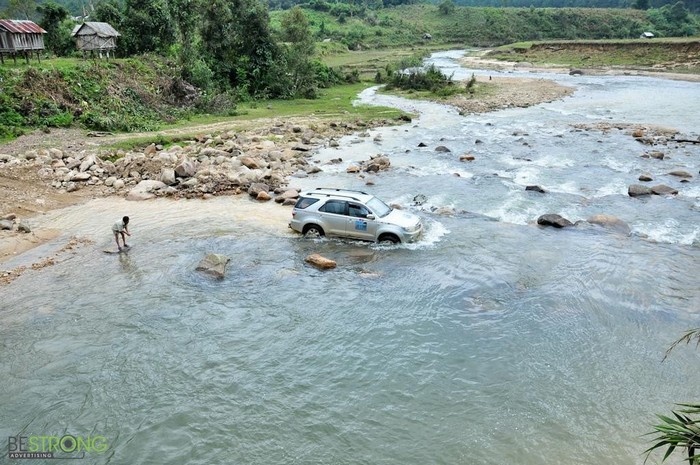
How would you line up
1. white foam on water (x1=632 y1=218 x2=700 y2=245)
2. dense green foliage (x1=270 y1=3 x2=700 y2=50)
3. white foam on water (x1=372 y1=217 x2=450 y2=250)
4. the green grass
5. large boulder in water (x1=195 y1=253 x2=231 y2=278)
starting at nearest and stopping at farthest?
1. large boulder in water (x1=195 y1=253 x2=231 y2=278)
2. white foam on water (x1=372 y1=217 x2=450 y2=250)
3. white foam on water (x1=632 y1=218 x2=700 y2=245)
4. the green grass
5. dense green foliage (x1=270 y1=3 x2=700 y2=50)

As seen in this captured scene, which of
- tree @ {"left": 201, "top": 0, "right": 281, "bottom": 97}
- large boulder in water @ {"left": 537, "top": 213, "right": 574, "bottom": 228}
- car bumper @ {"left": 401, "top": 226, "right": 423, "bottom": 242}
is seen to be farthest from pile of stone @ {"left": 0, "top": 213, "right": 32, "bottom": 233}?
tree @ {"left": 201, "top": 0, "right": 281, "bottom": 97}

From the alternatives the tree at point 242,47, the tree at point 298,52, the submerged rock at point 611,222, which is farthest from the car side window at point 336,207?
the tree at point 298,52

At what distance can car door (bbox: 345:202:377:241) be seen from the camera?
19.4 m

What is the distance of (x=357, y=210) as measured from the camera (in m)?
19.5

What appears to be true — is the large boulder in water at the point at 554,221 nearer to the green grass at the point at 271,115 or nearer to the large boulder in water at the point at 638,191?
the large boulder in water at the point at 638,191

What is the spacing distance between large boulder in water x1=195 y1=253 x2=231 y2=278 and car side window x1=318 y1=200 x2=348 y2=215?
4.30 meters

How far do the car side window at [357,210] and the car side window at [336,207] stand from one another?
231 millimetres

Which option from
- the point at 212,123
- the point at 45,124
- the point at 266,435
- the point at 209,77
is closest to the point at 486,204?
the point at 266,435

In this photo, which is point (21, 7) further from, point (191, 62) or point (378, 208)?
point (378, 208)

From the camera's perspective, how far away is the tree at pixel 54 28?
49.8 metres

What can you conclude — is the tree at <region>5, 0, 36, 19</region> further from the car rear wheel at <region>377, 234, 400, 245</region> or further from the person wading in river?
the car rear wheel at <region>377, 234, 400, 245</region>

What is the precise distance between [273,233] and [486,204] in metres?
10.7

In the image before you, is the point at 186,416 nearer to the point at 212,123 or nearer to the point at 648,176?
the point at 648,176

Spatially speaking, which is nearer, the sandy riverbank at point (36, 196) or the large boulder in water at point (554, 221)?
the sandy riverbank at point (36, 196)
